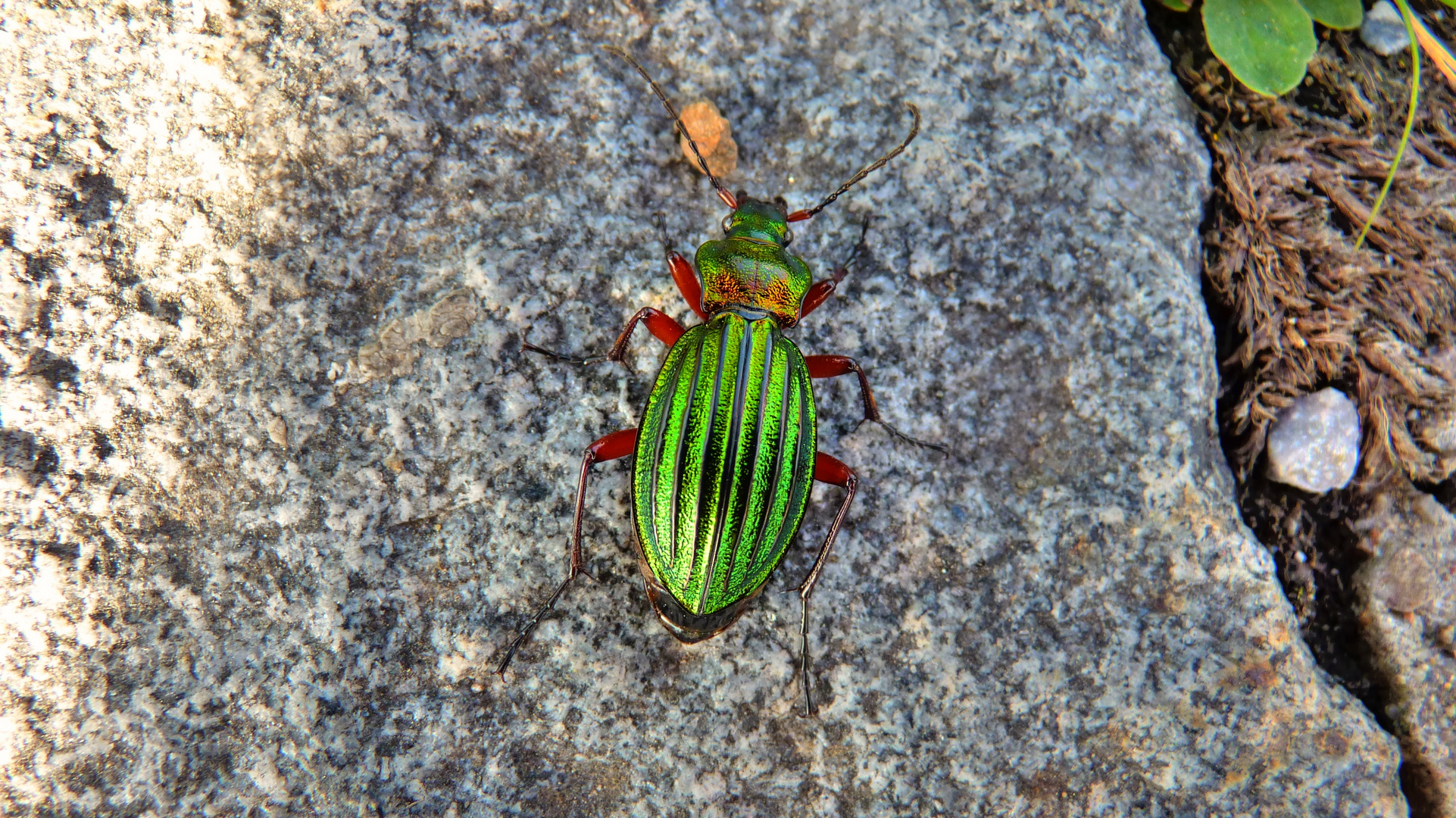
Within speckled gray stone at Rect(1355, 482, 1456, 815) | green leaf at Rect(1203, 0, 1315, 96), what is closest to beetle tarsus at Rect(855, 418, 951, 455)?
speckled gray stone at Rect(1355, 482, 1456, 815)

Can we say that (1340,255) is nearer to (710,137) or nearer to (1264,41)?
(1264,41)

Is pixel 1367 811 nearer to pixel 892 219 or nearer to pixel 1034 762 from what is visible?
pixel 1034 762

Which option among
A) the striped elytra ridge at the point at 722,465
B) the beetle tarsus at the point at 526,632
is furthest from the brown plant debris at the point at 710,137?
the beetle tarsus at the point at 526,632

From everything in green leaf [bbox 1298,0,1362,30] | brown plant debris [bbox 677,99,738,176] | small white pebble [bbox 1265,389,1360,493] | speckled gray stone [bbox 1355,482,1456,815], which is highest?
brown plant debris [bbox 677,99,738,176]

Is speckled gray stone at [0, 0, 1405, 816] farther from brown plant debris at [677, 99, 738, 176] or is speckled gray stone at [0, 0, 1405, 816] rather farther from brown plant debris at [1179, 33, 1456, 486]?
brown plant debris at [1179, 33, 1456, 486]

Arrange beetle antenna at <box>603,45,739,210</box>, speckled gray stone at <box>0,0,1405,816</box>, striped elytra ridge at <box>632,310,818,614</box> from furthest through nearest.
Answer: beetle antenna at <box>603,45,739,210</box> < speckled gray stone at <box>0,0,1405,816</box> < striped elytra ridge at <box>632,310,818,614</box>

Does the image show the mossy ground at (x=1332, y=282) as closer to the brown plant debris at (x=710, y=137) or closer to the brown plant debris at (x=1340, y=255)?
the brown plant debris at (x=1340, y=255)

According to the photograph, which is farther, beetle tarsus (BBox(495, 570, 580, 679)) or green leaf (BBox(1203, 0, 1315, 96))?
green leaf (BBox(1203, 0, 1315, 96))

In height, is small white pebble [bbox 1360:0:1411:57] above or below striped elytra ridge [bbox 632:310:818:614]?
below

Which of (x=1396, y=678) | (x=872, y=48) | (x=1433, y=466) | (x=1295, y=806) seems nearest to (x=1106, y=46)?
(x=872, y=48)
